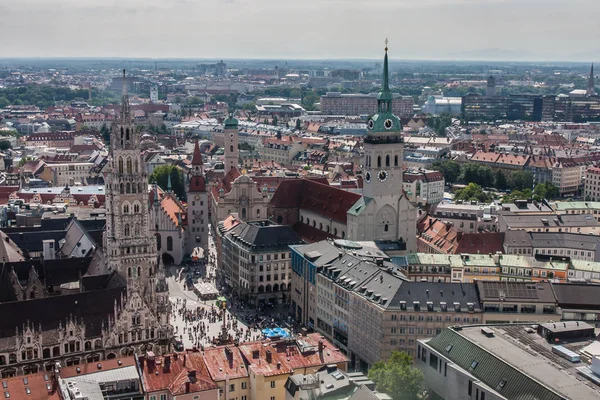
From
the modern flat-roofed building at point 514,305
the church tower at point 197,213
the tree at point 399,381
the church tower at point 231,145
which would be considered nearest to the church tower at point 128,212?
the tree at point 399,381

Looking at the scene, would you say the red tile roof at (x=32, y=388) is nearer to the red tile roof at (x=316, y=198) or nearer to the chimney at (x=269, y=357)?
the chimney at (x=269, y=357)

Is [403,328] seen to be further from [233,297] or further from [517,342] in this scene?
[233,297]

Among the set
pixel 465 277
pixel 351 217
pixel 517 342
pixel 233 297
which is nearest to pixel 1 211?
pixel 233 297

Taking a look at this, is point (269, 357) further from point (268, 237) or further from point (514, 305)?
point (268, 237)

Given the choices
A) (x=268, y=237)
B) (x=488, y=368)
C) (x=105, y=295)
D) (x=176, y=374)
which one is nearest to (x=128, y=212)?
(x=105, y=295)

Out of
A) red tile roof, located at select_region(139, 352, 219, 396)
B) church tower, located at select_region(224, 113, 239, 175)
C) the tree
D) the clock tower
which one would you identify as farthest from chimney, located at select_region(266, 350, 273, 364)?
church tower, located at select_region(224, 113, 239, 175)

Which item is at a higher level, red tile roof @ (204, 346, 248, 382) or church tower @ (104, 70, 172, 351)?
church tower @ (104, 70, 172, 351)

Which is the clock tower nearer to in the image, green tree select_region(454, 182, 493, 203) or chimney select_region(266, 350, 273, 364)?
chimney select_region(266, 350, 273, 364)
